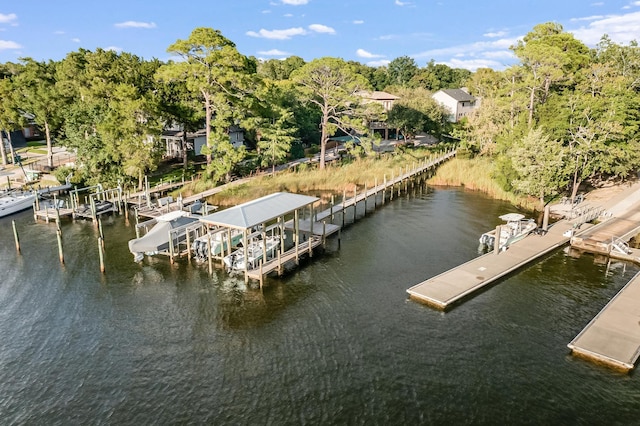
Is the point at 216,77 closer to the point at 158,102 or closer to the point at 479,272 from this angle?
the point at 158,102

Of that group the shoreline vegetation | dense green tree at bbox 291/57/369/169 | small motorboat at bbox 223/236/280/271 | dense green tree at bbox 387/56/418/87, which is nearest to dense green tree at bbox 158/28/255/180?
the shoreline vegetation

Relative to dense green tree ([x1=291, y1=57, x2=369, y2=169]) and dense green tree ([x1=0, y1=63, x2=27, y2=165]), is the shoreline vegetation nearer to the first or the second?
dense green tree ([x1=291, y1=57, x2=369, y2=169])

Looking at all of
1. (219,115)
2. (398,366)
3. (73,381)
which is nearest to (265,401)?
(398,366)

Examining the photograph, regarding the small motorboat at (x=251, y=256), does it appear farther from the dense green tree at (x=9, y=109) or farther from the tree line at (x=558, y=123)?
the dense green tree at (x=9, y=109)

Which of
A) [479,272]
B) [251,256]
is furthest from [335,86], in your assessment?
[479,272]

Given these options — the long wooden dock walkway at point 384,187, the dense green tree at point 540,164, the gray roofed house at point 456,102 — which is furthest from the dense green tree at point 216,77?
the gray roofed house at point 456,102

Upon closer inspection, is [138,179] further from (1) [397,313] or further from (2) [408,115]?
(2) [408,115]
